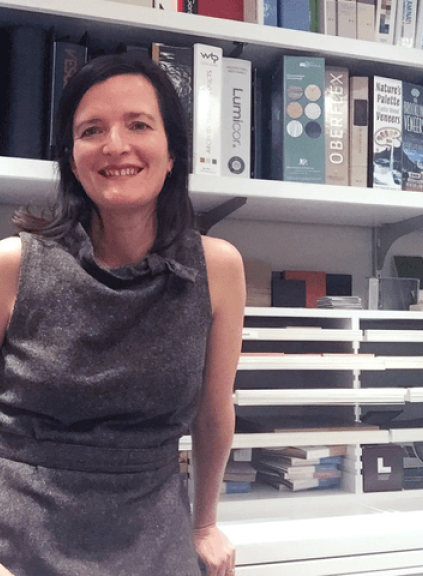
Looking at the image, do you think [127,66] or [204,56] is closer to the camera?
[127,66]

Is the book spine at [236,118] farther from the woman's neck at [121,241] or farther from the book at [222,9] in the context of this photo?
the woman's neck at [121,241]

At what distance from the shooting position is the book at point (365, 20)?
4.58 feet

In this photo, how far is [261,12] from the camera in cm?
131

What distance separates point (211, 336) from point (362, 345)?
0.78m

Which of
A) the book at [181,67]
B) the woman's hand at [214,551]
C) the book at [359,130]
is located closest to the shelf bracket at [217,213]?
the book at [181,67]

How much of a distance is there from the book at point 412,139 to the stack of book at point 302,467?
645 millimetres

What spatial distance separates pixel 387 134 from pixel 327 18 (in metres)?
0.30

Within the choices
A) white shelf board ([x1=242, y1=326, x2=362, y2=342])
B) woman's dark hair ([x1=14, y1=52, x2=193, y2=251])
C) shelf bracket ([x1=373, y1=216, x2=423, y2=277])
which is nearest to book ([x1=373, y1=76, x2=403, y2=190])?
shelf bracket ([x1=373, y1=216, x2=423, y2=277])

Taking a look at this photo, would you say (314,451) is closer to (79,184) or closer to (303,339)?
(303,339)

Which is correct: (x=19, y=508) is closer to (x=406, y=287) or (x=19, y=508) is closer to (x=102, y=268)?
(x=102, y=268)

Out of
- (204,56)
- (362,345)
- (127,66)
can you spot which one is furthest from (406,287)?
(127,66)

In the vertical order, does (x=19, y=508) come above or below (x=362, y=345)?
below

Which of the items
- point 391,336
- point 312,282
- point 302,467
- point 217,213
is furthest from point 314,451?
point 217,213

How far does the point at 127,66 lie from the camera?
0.90 meters
